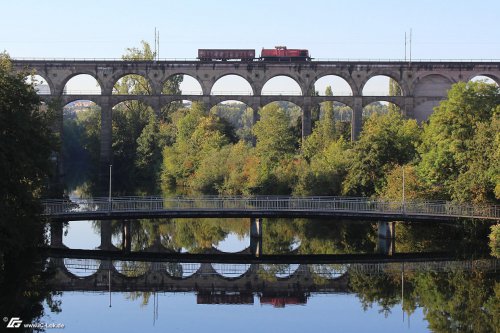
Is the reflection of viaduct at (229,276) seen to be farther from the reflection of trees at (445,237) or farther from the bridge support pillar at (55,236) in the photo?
the bridge support pillar at (55,236)

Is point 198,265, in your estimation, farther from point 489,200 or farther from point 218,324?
point 489,200

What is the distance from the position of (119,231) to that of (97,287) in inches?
685

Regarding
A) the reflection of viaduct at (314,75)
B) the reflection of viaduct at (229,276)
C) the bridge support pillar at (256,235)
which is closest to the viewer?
the reflection of viaduct at (229,276)

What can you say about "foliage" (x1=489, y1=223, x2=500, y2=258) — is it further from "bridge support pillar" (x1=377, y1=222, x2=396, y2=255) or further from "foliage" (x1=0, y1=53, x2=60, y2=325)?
"foliage" (x1=0, y1=53, x2=60, y2=325)

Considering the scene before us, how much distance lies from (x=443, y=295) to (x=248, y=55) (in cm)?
5162

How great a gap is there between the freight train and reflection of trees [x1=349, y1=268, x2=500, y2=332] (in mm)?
46655

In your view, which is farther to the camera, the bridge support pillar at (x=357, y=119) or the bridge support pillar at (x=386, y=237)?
the bridge support pillar at (x=357, y=119)

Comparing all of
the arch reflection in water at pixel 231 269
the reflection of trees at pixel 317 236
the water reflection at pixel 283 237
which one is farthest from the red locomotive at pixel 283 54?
the arch reflection in water at pixel 231 269

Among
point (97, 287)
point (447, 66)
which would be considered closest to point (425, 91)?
point (447, 66)

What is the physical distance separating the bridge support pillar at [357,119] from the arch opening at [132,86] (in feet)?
79.0

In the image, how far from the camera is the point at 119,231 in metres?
52.8

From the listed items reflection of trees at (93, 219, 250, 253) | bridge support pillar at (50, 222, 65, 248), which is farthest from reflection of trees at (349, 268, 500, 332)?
bridge support pillar at (50, 222, 65, 248)

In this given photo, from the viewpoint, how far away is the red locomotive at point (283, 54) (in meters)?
82.4

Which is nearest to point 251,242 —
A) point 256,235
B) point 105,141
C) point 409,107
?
point 256,235
